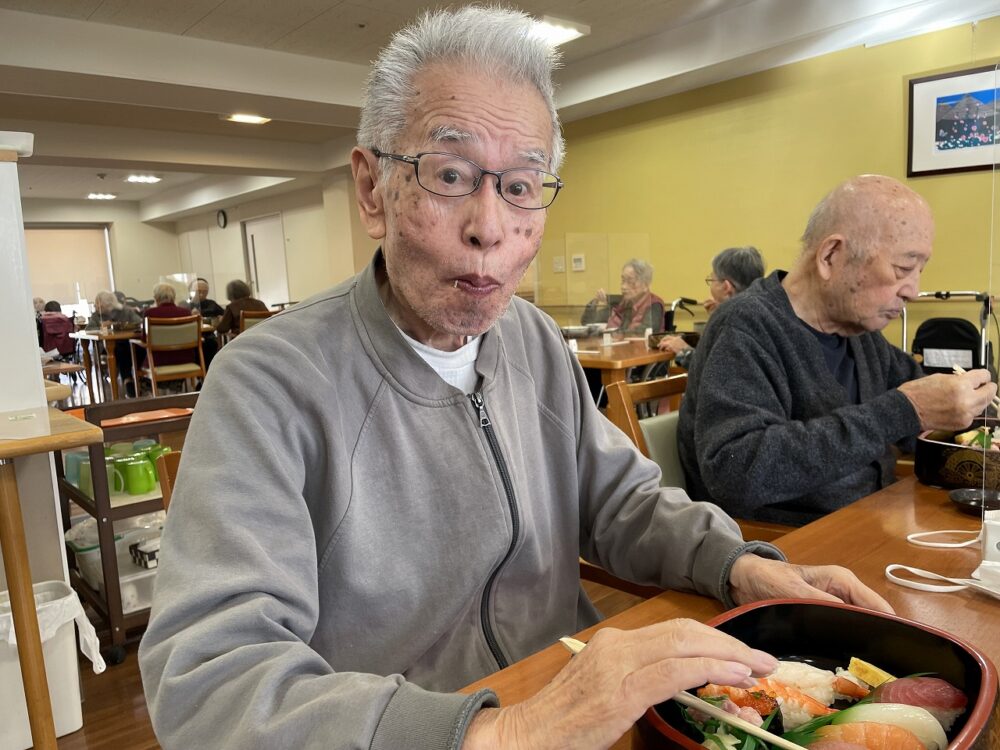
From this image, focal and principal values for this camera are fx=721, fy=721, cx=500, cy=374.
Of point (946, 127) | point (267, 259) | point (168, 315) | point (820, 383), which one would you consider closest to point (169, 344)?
point (168, 315)

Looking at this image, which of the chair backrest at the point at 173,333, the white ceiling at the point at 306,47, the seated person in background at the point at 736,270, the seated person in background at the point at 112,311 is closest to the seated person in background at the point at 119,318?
the seated person in background at the point at 112,311

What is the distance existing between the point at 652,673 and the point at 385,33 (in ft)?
19.0

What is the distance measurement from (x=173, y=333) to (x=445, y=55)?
705 cm

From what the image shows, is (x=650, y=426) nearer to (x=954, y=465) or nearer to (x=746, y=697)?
(x=954, y=465)

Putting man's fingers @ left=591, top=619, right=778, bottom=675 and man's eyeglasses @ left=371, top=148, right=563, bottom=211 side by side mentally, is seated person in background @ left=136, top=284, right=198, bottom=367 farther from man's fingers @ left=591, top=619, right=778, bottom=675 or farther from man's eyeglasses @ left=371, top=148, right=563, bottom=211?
man's fingers @ left=591, top=619, right=778, bottom=675

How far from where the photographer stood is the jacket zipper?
3.00 feet

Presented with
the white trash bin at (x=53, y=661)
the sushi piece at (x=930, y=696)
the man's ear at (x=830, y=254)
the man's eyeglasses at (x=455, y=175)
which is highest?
the man's eyeglasses at (x=455, y=175)

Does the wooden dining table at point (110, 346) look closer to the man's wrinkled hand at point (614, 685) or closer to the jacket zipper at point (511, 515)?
the jacket zipper at point (511, 515)

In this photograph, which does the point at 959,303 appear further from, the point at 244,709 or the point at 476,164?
the point at 244,709

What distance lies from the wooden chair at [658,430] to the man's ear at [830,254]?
41 cm

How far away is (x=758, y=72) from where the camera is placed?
557 centimetres

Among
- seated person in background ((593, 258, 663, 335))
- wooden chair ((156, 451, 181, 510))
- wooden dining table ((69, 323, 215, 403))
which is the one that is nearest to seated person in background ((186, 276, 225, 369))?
wooden dining table ((69, 323, 215, 403))

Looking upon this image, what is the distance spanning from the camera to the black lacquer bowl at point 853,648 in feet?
1.63

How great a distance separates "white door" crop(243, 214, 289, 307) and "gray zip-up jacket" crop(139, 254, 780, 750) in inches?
449
